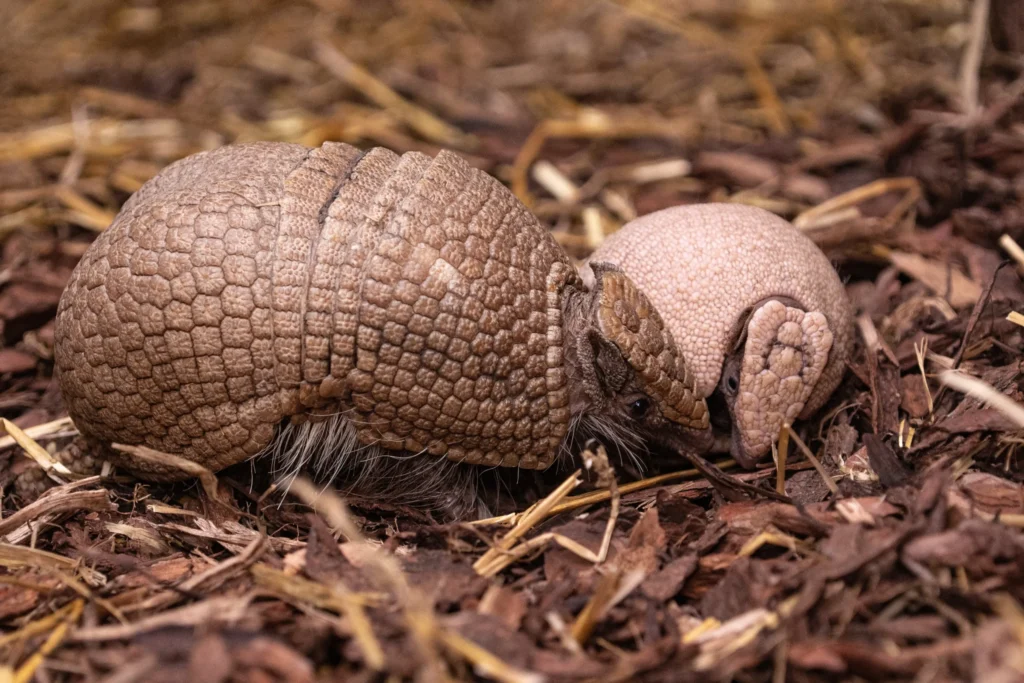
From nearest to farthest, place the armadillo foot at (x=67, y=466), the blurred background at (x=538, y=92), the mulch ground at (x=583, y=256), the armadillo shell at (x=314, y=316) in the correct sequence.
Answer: the mulch ground at (x=583, y=256), the armadillo shell at (x=314, y=316), the armadillo foot at (x=67, y=466), the blurred background at (x=538, y=92)

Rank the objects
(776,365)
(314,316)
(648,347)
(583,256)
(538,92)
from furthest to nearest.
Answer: (538,92)
(583,256)
(776,365)
(648,347)
(314,316)

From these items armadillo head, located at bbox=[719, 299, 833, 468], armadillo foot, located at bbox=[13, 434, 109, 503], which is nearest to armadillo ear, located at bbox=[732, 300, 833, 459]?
armadillo head, located at bbox=[719, 299, 833, 468]

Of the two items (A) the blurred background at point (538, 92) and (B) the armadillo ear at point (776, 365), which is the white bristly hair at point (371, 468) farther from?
(A) the blurred background at point (538, 92)

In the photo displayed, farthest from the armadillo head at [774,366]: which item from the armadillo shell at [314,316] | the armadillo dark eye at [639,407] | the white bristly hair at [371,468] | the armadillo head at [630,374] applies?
the white bristly hair at [371,468]

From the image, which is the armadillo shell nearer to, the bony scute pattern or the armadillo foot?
the bony scute pattern

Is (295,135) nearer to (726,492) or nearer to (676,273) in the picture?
(676,273)

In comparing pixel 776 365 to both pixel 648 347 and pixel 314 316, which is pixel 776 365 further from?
pixel 314 316

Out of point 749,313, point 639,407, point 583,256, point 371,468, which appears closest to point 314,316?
point 371,468
